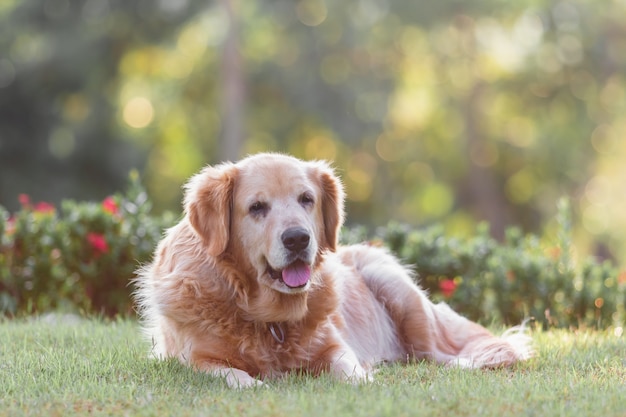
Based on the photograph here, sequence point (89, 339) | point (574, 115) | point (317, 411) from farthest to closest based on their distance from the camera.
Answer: point (574, 115) < point (89, 339) < point (317, 411)

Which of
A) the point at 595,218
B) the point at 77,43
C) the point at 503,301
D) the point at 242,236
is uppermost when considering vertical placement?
the point at 77,43

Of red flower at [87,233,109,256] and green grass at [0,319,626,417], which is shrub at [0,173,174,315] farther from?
green grass at [0,319,626,417]

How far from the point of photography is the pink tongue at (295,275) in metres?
5.27

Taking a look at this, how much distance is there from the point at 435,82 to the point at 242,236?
95.2ft

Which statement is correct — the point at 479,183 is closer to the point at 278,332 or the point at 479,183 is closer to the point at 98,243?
the point at 98,243

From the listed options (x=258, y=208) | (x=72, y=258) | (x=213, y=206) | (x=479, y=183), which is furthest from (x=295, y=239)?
(x=479, y=183)

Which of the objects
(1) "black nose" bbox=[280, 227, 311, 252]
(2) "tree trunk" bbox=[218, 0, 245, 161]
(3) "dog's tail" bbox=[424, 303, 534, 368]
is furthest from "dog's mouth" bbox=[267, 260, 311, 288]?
(2) "tree trunk" bbox=[218, 0, 245, 161]

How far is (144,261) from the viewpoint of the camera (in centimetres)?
878

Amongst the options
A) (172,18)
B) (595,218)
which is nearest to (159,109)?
(172,18)

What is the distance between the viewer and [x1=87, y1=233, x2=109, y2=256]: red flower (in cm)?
859

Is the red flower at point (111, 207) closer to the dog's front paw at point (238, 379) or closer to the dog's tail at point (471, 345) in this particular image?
the dog's tail at point (471, 345)

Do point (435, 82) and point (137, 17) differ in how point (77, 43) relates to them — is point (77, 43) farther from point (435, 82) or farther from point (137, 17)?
point (435, 82)

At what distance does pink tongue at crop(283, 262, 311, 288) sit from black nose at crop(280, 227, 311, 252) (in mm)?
147

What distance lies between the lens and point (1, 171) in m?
23.9
